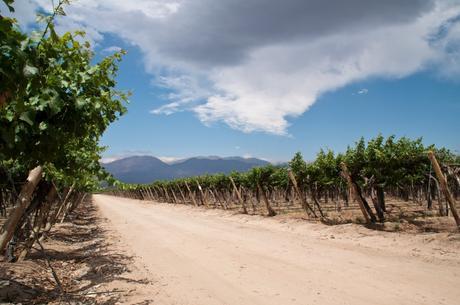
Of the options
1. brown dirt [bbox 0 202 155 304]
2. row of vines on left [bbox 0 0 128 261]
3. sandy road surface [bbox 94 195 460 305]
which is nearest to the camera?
row of vines on left [bbox 0 0 128 261]

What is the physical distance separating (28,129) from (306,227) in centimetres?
1140

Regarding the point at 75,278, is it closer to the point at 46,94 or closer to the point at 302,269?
the point at 302,269

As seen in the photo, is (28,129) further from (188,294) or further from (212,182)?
(212,182)

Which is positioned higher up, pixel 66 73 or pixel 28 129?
pixel 66 73

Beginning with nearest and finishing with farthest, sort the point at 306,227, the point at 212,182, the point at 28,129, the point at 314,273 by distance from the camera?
1. the point at 28,129
2. the point at 314,273
3. the point at 306,227
4. the point at 212,182

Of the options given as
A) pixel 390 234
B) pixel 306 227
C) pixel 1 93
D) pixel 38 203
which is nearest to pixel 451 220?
pixel 390 234

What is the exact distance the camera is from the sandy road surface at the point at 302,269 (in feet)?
17.5

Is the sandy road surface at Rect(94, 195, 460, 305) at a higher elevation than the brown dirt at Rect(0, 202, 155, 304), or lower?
higher

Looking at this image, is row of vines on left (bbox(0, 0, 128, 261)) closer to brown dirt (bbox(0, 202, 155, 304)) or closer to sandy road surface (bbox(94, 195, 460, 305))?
brown dirt (bbox(0, 202, 155, 304))

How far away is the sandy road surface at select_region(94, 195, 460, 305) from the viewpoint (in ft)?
17.5

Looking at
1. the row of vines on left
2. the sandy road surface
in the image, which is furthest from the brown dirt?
the row of vines on left

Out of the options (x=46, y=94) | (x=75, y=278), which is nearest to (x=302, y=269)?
(x=75, y=278)

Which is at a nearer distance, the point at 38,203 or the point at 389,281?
the point at 389,281

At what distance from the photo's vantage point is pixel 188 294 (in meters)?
5.68
